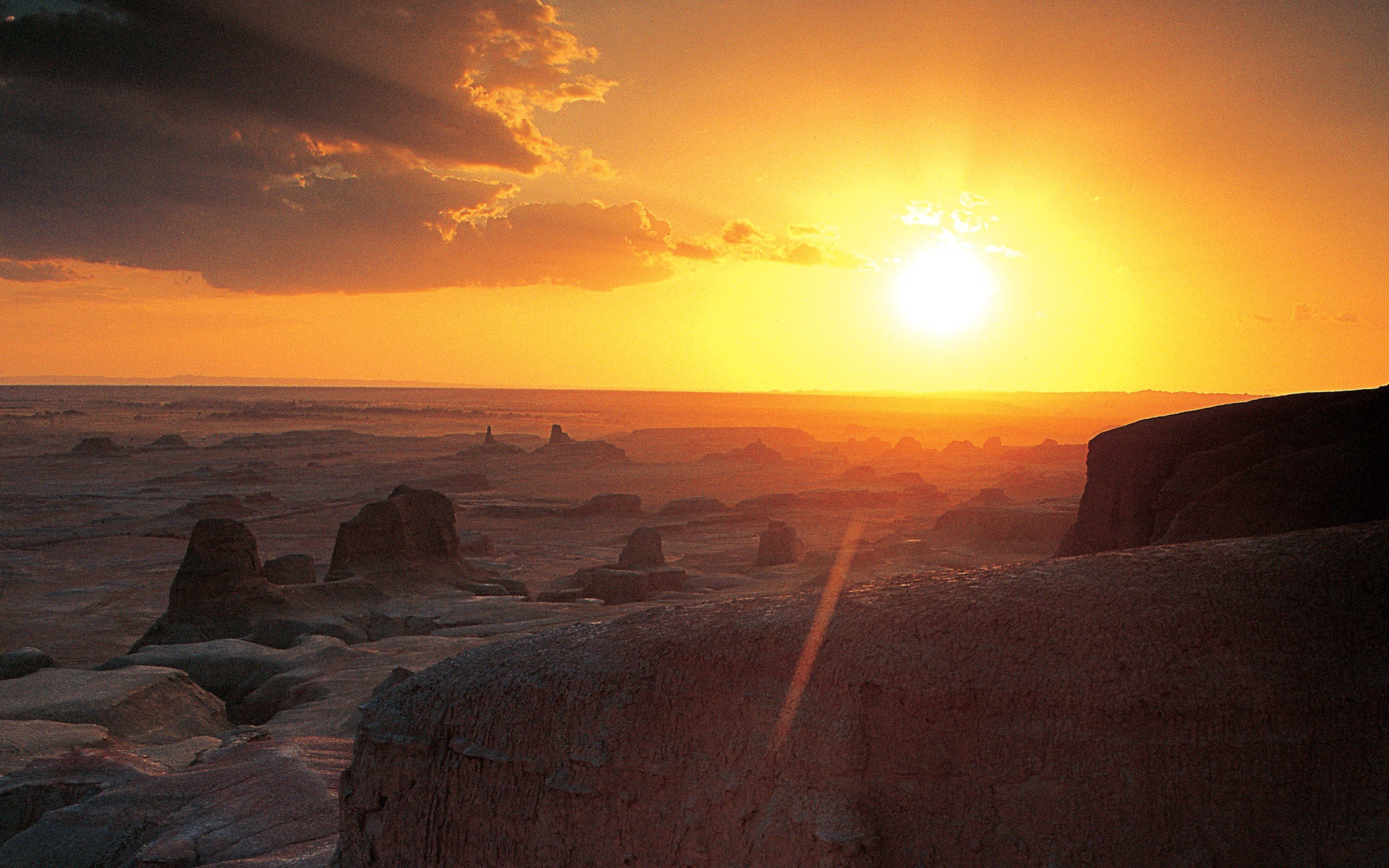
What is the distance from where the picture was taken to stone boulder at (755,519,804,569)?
3030cm

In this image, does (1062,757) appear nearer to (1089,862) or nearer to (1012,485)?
(1089,862)

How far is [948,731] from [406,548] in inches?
903

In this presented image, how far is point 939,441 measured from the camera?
116 metres

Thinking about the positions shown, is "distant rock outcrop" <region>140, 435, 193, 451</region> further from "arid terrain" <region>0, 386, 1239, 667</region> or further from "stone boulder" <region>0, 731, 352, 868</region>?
"stone boulder" <region>0, 731, 352, 868</region>

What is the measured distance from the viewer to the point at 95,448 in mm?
67250

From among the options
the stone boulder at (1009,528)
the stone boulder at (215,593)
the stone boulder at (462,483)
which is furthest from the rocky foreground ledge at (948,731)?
the stone boulder at (462,483)

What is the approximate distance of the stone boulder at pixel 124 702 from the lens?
12.6 m

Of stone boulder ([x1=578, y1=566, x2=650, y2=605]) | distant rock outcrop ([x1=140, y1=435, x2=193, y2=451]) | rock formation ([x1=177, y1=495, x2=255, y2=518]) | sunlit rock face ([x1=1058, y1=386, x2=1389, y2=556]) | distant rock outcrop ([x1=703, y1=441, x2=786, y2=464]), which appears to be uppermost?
sunlit rock face ([x1=1058, y1=386, x2=1389, y2=556])

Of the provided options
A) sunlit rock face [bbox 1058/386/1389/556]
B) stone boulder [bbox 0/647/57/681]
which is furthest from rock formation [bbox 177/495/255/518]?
sunlit rock face [bbox 1058/386/1389/556]

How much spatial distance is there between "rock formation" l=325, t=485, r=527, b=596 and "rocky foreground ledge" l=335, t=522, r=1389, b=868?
65.5 feet

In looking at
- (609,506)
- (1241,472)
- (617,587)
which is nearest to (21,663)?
(617,587)

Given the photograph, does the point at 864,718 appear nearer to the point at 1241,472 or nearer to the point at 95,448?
the point at 1241,472

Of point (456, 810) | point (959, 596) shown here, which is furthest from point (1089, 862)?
point (456, 810)

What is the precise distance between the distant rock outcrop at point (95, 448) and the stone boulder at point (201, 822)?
70.2m
